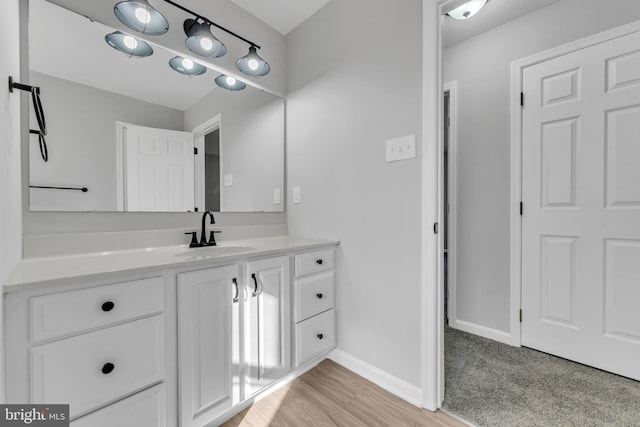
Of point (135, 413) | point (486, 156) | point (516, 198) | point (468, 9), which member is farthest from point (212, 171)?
point (516, 198)

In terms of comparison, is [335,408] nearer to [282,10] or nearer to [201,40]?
[201,40]

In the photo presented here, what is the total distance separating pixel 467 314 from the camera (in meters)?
2.24

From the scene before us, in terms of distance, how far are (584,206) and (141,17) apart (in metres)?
2.80

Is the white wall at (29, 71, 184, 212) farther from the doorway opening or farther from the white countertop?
the doorway opening

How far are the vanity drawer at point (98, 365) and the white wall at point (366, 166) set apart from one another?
42.9 inches

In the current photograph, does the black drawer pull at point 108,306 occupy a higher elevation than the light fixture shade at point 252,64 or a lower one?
lower

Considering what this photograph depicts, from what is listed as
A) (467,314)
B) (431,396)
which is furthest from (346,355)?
(467,314)

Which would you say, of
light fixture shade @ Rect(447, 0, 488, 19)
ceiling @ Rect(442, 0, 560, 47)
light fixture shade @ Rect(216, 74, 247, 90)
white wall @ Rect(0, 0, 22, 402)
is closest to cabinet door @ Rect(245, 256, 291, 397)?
white wall @ Rect(0, 0, 22, 402)

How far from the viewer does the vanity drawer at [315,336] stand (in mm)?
1546

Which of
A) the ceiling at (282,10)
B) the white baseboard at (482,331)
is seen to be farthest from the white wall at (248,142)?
the white baseboard at (482,331)

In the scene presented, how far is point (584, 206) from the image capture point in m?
1.72

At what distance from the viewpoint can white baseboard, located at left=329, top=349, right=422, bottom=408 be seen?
1.41 metres

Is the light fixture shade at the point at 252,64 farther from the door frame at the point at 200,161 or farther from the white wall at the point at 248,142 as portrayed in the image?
the door frame at the point at 200,161

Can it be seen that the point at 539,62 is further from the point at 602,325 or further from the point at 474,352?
the point at 474,352
